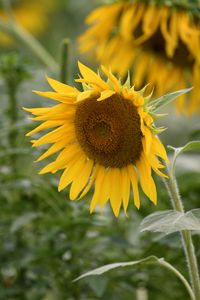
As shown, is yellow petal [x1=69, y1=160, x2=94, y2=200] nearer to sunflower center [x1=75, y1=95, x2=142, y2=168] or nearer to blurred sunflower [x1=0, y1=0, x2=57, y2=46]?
sunflower center [x1=75, y1=95, x2=142, y2=168]

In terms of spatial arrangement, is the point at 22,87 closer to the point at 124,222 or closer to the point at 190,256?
the point at 124,222

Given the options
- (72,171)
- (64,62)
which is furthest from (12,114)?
(72,171)

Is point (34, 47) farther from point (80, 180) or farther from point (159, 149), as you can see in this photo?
point (159, 149)

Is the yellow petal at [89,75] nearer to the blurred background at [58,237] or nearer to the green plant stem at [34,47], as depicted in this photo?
the blurred background at [58,237]

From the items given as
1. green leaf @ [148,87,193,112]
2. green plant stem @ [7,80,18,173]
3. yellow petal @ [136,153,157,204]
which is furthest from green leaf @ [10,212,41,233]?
green leaf @ [148,87,193,112]

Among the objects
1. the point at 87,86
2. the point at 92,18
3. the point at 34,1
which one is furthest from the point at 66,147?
the point at 34,1

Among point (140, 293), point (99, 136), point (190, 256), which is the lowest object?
point (140, 293)
